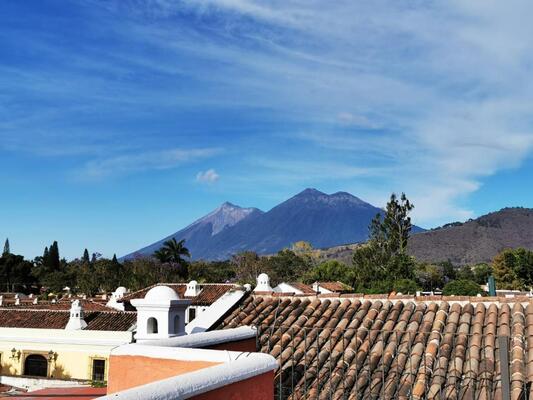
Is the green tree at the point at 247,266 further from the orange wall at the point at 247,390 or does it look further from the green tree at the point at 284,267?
the orange wall at the point at 247,390

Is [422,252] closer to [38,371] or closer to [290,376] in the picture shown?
[38,371]

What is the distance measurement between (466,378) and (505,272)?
6203 centimetres

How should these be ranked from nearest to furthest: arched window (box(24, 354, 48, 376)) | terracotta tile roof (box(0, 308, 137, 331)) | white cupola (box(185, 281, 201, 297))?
arched window (box(24, 354, 48, 376))
terracotta tile roof (box(0, 308, 137, 331))
white cupola (box(185, 281, 201, 297))

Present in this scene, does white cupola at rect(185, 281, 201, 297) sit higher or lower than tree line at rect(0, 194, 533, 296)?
lower

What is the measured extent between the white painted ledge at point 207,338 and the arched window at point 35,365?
70.7ft

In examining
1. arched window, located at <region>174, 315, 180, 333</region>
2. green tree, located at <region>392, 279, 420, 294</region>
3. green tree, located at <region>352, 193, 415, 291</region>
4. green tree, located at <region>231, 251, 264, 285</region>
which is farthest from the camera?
green tree, located at <region>231, 251, 264, 285</region>

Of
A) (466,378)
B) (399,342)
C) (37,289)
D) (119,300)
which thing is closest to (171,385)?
(466,378)

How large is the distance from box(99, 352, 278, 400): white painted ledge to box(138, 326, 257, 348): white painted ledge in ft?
3.76

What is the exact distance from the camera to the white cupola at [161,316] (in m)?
9.10

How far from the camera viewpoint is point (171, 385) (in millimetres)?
3801

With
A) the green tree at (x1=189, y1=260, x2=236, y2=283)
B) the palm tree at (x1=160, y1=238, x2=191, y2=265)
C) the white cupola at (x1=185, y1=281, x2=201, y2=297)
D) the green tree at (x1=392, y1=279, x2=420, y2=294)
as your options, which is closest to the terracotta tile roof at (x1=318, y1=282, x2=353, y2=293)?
the green tree at (x1=392, y1=279, x2=420, y2=294)

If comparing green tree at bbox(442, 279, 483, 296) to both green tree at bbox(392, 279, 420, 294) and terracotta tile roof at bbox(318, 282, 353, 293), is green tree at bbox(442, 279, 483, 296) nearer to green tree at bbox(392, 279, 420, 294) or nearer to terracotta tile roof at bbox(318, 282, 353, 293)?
green tree at bbox(392, 279, 420, 294)

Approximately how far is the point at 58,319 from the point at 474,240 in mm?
147836

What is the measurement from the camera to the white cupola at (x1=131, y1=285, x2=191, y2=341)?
910 cm
